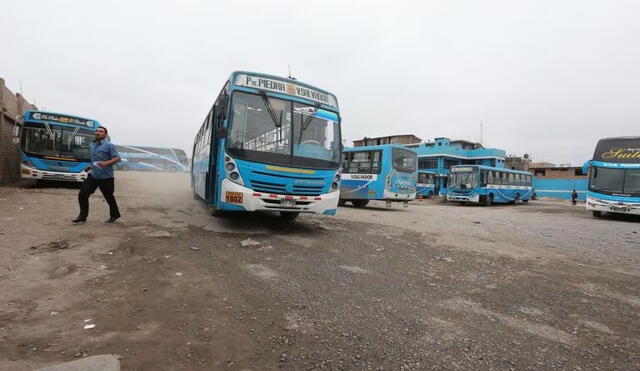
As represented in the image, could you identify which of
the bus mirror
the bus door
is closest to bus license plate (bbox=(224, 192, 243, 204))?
the bus door

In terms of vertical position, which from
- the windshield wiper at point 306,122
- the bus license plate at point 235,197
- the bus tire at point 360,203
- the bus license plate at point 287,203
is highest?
the windshield wiper at point 306,122

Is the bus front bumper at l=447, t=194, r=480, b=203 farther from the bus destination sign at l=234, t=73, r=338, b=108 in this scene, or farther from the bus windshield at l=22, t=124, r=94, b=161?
the bus windshield at l=22, t=124, r=94, b=161

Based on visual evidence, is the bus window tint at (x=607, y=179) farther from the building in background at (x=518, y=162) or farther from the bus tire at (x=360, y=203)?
the building in background at (x=518, y=162)

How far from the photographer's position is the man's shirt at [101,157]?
633 centimetres

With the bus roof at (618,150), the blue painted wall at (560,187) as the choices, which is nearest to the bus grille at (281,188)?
the bus roof at (618,150)

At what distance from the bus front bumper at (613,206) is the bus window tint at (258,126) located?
1503cm

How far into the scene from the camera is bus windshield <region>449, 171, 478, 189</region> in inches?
955

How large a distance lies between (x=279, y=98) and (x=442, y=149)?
147 ft

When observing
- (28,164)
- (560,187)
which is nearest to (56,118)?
(28,164)

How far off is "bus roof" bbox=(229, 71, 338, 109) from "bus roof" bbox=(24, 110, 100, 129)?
10.4 metres

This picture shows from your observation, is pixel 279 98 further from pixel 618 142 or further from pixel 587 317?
pixel 618 142

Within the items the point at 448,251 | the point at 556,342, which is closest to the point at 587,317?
the point at 556,342

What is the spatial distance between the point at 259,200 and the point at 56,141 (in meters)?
11.5

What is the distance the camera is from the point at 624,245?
7.61m
